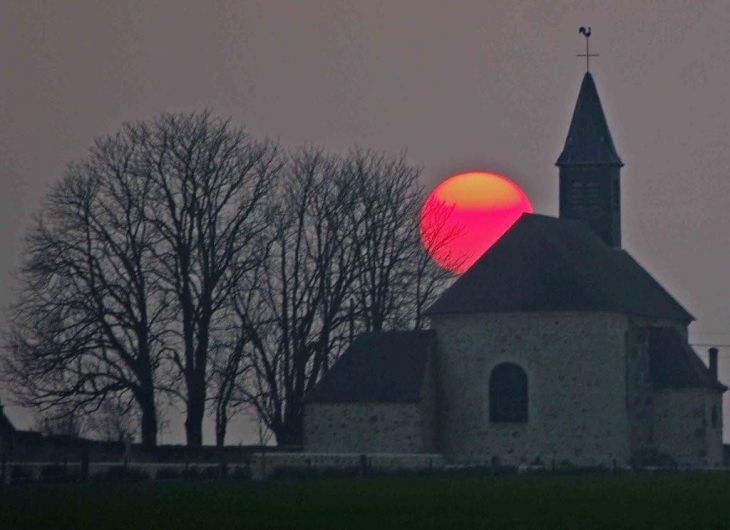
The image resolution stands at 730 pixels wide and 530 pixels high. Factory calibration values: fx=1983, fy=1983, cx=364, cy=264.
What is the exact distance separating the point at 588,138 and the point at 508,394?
405 inches

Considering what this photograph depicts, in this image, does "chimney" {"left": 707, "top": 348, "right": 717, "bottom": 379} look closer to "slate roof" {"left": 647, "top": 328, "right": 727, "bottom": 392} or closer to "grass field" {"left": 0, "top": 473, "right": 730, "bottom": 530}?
"slate roof" {"left": 647, "top": 328, "right": 727, "bottom": 392}

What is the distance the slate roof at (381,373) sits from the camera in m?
56.0

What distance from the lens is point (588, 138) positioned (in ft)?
203

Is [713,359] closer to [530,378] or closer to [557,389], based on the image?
[557,389]

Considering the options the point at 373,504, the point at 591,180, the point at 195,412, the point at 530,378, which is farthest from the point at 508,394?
the point at 373,504

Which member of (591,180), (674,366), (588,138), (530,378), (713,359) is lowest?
(530,378)

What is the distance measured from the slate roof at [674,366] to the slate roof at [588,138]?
6.34 meters

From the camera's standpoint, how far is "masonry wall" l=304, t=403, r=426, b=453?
55438mm

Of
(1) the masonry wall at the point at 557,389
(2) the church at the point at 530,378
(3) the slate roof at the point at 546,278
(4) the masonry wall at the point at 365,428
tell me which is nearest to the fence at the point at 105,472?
(4) the masonry wall at the point at 365,428

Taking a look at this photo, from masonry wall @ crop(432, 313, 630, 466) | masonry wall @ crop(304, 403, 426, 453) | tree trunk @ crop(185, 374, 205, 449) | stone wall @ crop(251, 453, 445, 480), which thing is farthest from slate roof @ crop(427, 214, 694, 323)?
tree trunk @ crop(185, 374, 205, 449)

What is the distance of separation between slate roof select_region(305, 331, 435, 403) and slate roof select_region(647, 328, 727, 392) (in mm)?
6435

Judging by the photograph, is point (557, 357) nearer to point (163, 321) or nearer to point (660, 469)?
point (660, 469)

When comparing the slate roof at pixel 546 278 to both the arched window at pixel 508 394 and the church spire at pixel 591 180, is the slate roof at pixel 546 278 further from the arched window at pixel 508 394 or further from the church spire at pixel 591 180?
the arched window at pixel 508 394

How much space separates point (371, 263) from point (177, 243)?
9115mm
